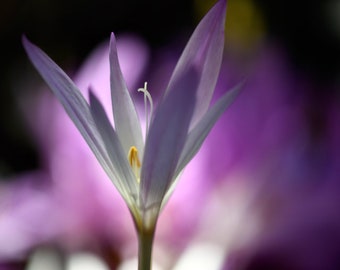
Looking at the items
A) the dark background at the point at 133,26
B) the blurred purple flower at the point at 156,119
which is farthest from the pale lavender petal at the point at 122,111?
the dark background at the point at 133,26

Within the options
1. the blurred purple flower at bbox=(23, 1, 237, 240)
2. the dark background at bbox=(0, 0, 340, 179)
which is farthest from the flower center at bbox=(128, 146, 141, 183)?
the dark background at bbox=(0, 0, 340, 179)

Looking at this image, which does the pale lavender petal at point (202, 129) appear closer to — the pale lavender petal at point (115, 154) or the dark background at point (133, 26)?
the pale lavender petal at point (115, 154)

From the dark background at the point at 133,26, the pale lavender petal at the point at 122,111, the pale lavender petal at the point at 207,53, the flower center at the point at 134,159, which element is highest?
the pale lavender petal at the point at 207,53

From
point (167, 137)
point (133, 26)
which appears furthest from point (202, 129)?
point (133, 26)

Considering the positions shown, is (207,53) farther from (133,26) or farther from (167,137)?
(133,26)

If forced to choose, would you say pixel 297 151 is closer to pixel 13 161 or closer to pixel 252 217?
pixel 252 217
